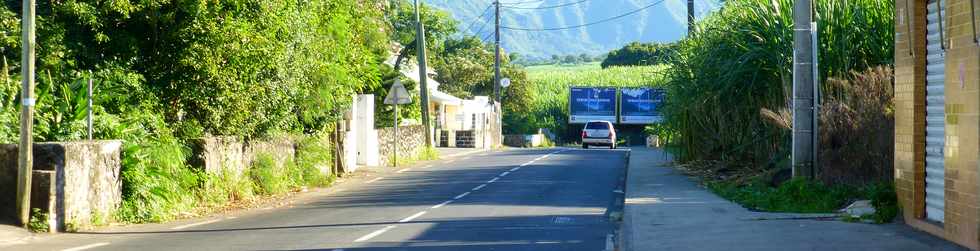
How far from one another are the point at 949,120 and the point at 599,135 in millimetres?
46897

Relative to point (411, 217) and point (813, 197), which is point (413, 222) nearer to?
point (411, 217)

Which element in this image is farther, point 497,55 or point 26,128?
point 497,55

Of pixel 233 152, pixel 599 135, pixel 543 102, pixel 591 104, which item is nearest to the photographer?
pixel 233 152

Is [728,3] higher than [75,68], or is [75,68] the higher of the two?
[728,3]

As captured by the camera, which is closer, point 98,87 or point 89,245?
point 89,245

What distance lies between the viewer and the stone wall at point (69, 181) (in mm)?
15398

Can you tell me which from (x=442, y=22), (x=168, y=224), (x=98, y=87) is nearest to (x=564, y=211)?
(x=168, y=224)

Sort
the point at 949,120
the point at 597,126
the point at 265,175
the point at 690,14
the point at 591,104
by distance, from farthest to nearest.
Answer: the point at 591,104
the point at 597,126
the point at 690,14
the point at 265,175
the point at 949,120

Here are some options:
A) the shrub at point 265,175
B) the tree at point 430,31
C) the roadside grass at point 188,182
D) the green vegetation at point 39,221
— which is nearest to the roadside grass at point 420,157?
the roadside grass at point 188,182

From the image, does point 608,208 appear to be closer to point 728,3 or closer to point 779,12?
point 779,12

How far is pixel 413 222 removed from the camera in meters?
17.2

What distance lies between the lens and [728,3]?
28.2 metres

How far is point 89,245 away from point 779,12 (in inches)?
554

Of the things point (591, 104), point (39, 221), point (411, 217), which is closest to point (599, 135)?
point (591, 104)
